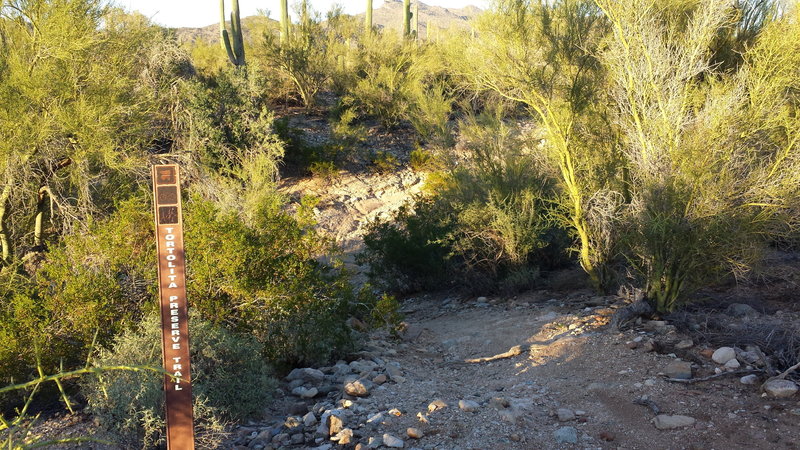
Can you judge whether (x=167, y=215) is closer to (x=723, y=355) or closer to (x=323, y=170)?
(x=723, y=355)

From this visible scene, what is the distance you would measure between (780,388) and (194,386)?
476 cm

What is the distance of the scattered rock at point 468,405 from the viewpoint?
5.62m

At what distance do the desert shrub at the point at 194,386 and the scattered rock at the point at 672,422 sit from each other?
3184 mm

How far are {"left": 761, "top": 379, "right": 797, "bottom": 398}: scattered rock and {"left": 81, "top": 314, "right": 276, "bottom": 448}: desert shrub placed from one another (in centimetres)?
420

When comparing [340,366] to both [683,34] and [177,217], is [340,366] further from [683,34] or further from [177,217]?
[683,34]

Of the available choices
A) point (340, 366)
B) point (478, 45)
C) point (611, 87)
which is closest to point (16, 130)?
point (340, 366)

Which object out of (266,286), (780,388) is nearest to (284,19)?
(266,286)

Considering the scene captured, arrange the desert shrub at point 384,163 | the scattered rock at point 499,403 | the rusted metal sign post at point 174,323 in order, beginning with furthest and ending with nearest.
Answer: the desert shrub at point 384,163
the scattered rock at point 499,403
the rusted metal sign post at point 174,323

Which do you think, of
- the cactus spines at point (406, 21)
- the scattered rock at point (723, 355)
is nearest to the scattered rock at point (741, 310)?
the scattered rock at point (723, 355)

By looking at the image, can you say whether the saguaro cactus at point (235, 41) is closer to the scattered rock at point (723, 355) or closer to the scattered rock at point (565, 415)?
the scattered rock at point (723, 355)

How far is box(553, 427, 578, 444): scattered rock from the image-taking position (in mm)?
5082

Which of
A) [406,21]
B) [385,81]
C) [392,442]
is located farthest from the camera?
[406,21]

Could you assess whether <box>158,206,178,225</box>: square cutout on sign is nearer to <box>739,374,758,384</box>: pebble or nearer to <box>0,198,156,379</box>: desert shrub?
<box>0,198,156,379</box>: desert shrub

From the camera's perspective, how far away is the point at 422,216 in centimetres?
1288
